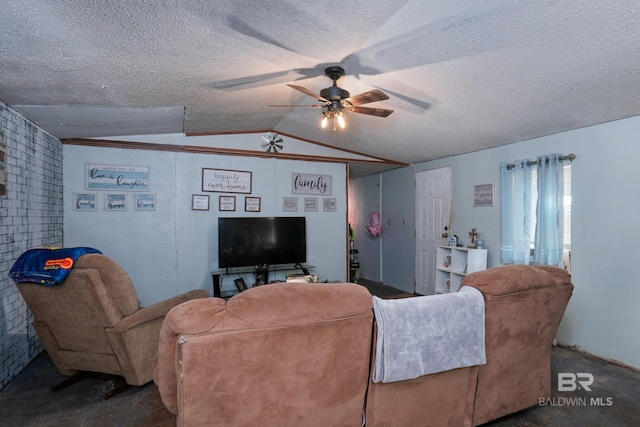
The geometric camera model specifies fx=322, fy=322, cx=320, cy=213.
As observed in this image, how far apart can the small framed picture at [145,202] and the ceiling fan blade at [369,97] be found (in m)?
2.93

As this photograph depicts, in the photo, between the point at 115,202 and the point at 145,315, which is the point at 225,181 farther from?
the point at 145,315

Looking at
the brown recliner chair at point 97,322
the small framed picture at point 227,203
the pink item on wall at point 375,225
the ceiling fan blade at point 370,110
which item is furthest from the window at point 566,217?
the small framed picture at point 227,203

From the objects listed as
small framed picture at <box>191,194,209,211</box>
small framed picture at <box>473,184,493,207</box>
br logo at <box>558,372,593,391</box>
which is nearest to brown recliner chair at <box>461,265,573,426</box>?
br logo at <box>558,372,593,391</box>

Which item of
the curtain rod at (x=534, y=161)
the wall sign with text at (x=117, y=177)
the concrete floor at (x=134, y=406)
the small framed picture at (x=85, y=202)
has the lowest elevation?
the concrete floor at (x=134, y=406)

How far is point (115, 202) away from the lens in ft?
13.1

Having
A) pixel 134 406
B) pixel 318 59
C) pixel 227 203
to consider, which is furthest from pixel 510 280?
pixel 227 203

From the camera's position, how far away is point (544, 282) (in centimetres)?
190

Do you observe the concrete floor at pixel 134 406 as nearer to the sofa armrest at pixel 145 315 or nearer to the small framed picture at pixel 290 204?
the sofa armrest at pixel 145 315

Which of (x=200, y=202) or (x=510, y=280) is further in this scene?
(x=200, y=202)

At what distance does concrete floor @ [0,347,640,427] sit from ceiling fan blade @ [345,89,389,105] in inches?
91.5

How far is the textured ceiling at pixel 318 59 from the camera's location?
65.1 inches

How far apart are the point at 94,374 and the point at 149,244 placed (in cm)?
182

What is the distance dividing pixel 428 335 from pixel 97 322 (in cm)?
216

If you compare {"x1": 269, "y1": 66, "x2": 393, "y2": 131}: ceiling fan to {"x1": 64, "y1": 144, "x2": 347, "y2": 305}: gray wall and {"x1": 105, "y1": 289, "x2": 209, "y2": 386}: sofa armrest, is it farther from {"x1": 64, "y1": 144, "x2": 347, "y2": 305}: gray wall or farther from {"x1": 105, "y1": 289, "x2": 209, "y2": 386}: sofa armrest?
{"x1": 64, "y1": 144, "x2": 347, "y2": 305}: gray wall
